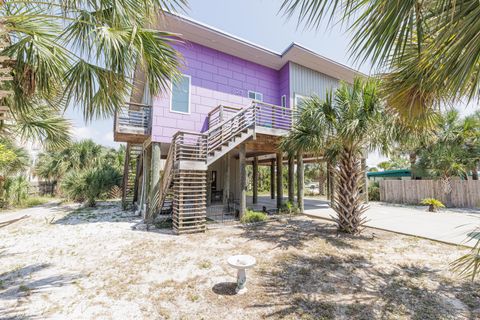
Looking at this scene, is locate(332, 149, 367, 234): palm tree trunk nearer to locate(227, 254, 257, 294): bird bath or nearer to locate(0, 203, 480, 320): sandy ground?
locate(0, 203, 480, 320): sandy ground

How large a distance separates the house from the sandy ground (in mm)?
1748

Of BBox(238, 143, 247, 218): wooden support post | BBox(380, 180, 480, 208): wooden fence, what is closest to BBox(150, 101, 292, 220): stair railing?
BBox(238, 143, 247, 218): wooden support post

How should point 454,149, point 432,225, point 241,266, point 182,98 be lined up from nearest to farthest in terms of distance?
point 241,266 → point 432,225 → point 182,98 → point 454,149

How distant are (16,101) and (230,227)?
633cm

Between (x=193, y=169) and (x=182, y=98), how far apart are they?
3815 mm

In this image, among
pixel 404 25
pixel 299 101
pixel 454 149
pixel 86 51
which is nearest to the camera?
pixel 404 25

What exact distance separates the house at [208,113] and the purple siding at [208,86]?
0.04 meters

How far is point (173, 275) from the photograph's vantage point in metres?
4.08

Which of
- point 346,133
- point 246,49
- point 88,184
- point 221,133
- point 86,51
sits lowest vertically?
point 88,184

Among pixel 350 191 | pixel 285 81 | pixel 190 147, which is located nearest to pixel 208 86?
pixel 190 147

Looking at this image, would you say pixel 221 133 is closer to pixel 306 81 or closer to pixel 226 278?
pixel 226 278

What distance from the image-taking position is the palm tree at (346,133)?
5703mm

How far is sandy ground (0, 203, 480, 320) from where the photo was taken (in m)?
3.00

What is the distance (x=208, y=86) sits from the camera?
31.9 feet
